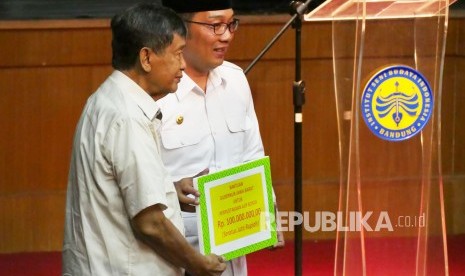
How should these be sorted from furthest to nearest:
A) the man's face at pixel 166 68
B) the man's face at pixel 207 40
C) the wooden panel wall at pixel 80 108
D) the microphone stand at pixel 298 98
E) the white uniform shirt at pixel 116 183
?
the wooden panel wall at pixel 80 108
the microphone stand at pixel 298 98
the man's face at pixel 207 40
the man's face at pixel 166 68
the white uniform shirt at pixel 116 183

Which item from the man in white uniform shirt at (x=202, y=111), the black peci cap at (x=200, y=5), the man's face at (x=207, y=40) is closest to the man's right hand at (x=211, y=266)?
the man in white uniform shirt at (x=202, y=111)

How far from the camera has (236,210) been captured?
292 centimetres

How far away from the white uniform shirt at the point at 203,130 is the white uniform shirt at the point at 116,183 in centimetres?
52

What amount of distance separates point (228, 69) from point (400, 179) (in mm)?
703

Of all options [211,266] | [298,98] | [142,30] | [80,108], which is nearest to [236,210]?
[211,266]

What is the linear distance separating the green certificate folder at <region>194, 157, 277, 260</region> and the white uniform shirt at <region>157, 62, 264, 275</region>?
0.20 meters

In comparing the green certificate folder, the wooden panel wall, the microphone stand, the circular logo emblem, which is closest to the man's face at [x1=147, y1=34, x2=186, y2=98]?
the green certificate folder

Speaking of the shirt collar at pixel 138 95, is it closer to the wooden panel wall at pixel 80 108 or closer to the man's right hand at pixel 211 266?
the man's right hand at pixel 211 266

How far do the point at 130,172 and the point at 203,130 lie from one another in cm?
70

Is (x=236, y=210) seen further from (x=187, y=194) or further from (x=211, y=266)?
(x=211, y=266)

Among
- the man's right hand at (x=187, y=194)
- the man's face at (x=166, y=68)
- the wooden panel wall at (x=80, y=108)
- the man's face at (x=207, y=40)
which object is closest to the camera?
the man's face at (x=166, y=68)

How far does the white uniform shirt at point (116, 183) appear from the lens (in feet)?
8.11

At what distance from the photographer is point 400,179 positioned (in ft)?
11.4

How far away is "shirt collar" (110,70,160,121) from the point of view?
8.41ft
